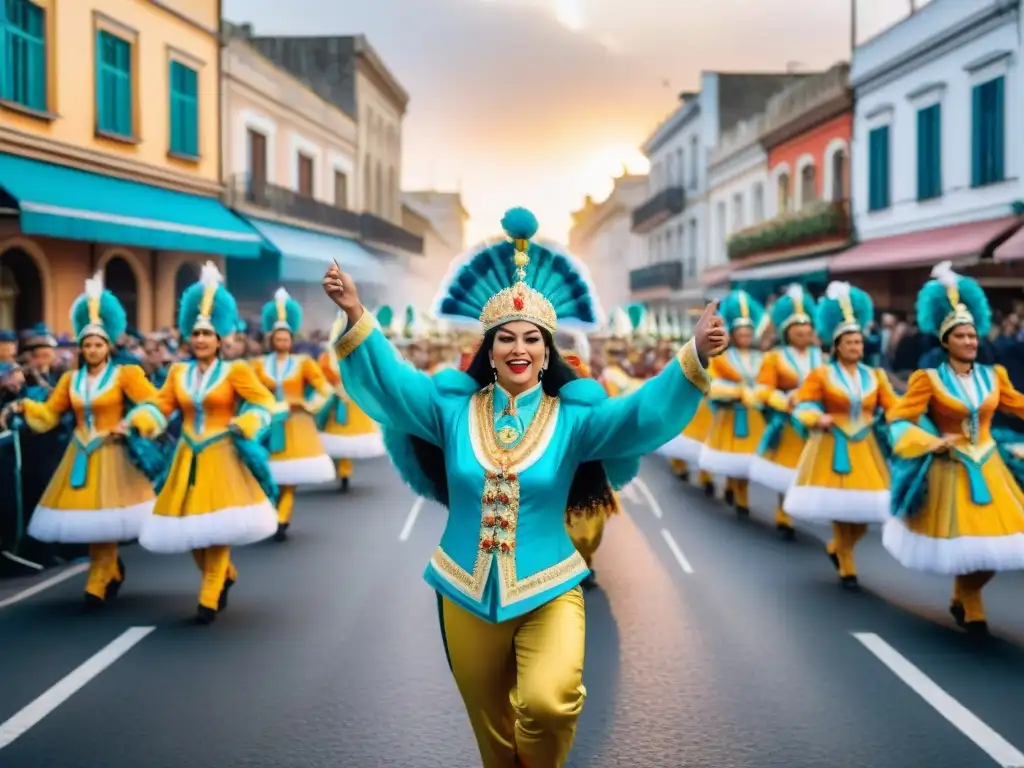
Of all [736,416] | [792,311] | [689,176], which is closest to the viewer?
[792,311]

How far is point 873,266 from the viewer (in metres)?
27.2

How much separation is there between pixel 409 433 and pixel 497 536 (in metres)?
0.64

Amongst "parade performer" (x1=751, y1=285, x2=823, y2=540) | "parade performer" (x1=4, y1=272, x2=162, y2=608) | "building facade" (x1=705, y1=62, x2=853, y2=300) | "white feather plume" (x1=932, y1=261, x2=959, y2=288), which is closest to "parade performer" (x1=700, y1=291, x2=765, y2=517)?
"parade performer" (x1=751, y1=285, x2=823, y2=540)

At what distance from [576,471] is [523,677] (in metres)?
0.91

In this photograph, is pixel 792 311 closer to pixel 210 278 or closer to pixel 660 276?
pixel 210 278

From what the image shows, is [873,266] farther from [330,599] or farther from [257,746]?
[257,746]

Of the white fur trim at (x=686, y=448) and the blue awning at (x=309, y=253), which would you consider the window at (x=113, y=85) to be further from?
the white fur trim at (x=686, y=448)

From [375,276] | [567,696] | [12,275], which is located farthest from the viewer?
[375,276]

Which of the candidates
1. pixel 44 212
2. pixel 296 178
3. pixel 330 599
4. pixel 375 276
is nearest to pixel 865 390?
pixel 330 599

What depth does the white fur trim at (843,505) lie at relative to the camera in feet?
31.5

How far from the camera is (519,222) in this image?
4855mm

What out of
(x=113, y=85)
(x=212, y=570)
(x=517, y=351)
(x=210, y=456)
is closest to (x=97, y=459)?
(x=210, y=456)

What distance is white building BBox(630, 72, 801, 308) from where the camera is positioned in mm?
50250

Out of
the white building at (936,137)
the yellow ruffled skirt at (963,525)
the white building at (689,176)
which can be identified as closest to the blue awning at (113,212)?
the yellow ruffled skirt at (963,525)
